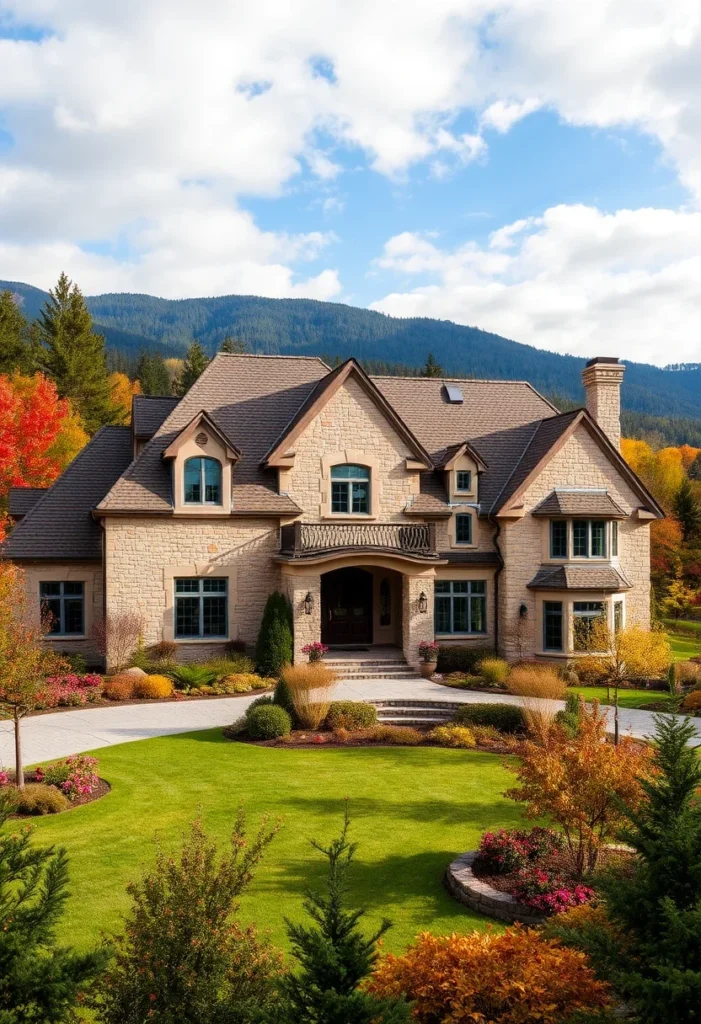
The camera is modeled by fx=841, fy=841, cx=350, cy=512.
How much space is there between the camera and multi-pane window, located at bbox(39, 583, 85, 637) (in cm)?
2727

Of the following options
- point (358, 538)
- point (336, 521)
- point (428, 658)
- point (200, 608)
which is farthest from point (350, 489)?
point (200, 608)

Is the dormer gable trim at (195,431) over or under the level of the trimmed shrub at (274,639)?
over

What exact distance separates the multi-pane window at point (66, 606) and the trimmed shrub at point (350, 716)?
36.7ft

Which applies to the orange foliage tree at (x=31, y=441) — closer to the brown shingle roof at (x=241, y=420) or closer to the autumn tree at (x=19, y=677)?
the brown shingle roof at (x=241, y=420)

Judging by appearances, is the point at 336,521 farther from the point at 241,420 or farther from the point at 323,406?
the point at 241,420

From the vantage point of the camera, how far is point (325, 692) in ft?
65.9

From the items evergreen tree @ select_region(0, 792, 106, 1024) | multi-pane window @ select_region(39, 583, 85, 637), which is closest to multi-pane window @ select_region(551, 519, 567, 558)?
multi-pane window @ select_region(39, 583, 85, 637)

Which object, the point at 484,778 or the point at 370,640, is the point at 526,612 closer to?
the point at 370,640

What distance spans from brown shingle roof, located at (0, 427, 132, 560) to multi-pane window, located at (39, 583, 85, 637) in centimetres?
113

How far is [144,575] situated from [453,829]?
626 inches

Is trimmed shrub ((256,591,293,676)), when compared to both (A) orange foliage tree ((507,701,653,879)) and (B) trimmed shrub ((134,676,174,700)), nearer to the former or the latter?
(B) trimmed shrub ((134,676,174,700))

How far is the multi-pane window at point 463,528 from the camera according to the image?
29.7 metres

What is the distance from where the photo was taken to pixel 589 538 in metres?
29.0

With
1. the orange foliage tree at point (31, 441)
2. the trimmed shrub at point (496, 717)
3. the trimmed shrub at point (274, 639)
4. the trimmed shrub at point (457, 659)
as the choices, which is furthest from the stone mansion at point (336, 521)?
the trimmed shrub at point (496, 717)
